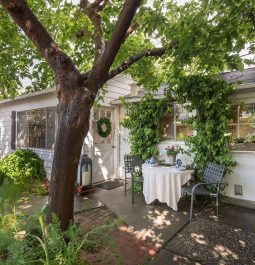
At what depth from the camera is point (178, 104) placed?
19.5 feet

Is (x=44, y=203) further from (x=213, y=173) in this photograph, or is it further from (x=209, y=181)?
(x=213, y=173)

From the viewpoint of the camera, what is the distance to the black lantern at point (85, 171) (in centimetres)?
588

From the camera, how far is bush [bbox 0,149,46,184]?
20.0 feet

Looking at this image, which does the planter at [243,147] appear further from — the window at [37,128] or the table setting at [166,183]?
the window at [37,128]

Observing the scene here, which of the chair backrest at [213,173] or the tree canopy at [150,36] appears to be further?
the chair backrest at [213,173]

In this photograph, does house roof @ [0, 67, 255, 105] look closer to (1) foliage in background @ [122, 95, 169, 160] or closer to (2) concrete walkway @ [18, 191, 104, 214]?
(1) foliage in background @ [122, 95, 169, 160]

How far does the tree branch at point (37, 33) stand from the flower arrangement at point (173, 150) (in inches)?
145

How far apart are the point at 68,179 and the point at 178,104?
13.6 feet

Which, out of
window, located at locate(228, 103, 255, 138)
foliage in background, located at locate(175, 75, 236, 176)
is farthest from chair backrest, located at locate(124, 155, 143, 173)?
window, located at locate(228, 103, 255, 138)

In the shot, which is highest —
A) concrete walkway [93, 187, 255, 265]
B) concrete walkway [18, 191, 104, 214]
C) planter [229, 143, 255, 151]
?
planter [229, 143, 255, 151]

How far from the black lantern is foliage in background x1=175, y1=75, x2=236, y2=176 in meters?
2.78

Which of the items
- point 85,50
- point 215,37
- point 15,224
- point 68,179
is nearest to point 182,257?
point 68,179

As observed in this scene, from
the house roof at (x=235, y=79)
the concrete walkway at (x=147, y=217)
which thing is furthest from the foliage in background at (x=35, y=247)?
the house roof at (x=235, y=79)

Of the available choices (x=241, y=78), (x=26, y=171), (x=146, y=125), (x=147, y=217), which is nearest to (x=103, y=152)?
(x=146, y=125)
